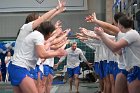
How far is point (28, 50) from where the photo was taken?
516cm

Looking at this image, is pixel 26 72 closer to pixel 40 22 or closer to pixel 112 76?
pixel 40 22

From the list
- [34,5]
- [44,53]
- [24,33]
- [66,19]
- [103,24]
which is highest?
[34,5]

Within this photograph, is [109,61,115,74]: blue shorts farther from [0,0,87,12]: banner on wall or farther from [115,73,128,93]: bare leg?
[0,0,87,12]: banner on wall

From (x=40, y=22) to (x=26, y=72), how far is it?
785mm

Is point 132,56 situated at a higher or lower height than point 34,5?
lower

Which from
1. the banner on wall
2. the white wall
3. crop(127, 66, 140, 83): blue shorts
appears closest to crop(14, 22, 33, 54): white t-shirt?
crop(127, 66, 140, 83): blue shorts

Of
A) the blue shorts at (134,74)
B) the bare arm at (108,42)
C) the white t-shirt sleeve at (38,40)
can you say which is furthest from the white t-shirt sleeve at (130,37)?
the white t-shirt sleeve at (38,40)

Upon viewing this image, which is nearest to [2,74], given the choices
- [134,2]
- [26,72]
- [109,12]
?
[109,12]

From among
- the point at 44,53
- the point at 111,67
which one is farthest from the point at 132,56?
the point at 111,67

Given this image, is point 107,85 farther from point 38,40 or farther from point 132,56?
point 38,40

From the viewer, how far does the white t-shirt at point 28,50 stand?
5.15 m

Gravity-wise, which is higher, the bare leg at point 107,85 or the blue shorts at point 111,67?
the blue shorts at point 111,67

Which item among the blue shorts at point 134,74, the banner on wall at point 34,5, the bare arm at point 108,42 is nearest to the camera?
the bare arm at point 108,42

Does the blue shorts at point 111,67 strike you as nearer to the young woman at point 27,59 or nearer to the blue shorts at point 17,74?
the young woman at point 27,59
